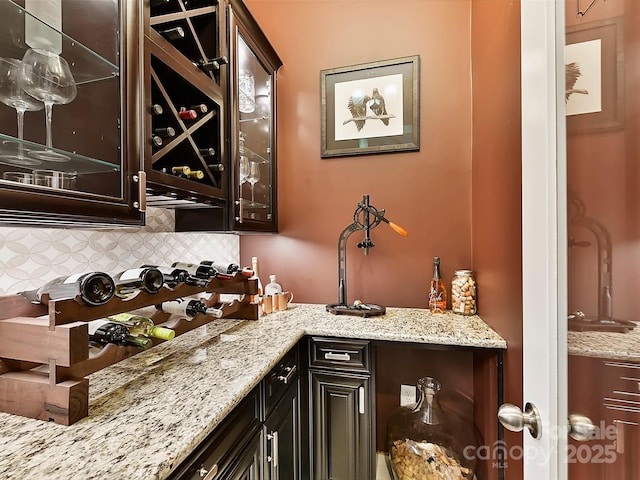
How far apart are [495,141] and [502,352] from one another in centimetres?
93

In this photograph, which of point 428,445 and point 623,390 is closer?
point 623,390

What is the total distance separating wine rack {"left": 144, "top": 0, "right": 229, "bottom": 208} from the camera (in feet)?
3.42

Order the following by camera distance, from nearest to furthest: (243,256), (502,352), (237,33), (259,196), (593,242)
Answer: (593,242) < (502,352) < (237,33) < (259,196) < (243,256)

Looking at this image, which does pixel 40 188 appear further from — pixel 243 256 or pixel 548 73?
pixel 243 256

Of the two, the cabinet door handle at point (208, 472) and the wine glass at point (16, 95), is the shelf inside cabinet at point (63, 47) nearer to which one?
the wine glass at point (16, 95)

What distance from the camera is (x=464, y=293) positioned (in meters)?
1.71

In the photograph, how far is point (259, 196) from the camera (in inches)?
71.2

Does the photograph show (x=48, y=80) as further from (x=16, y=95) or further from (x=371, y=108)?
(x=371, y=108)

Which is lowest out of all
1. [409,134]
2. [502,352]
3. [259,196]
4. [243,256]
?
[502,352]

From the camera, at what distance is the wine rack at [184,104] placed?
1.04 m

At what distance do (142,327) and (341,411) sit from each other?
3.39 feet

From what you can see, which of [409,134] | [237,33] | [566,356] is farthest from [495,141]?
[237,33]

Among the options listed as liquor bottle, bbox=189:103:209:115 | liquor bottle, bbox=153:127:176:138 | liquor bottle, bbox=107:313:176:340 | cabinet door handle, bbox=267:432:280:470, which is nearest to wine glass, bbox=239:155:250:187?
liquor bottle, bbox=189:103:209:115

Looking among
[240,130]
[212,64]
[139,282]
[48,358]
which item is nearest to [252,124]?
[240,130]
